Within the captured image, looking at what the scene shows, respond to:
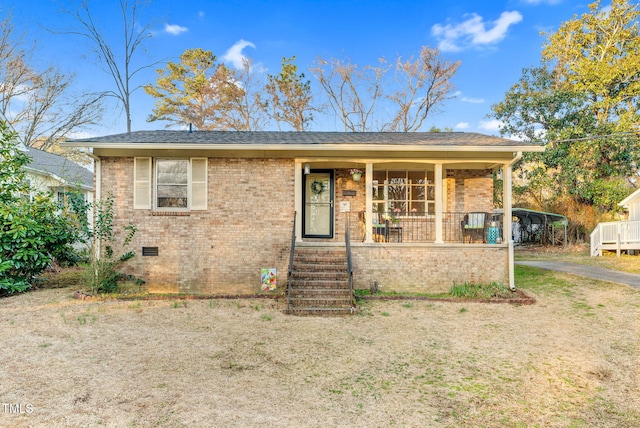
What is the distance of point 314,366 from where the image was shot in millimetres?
4512

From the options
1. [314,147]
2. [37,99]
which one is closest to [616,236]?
[314,147]

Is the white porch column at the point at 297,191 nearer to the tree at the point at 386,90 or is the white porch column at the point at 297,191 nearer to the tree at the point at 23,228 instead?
the tree at the point at 23,228

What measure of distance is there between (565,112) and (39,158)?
27043 millimetres

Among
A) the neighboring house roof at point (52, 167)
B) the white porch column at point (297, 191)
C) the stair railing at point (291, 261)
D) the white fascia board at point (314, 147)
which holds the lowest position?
the stair railing at point (291, 261)

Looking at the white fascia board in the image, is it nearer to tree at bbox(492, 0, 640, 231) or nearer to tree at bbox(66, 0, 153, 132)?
tree at bbox(66, 0, 153, 132)

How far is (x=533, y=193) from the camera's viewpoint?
22062 mm

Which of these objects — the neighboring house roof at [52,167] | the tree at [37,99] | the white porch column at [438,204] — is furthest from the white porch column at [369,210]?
the tree at [37,99]

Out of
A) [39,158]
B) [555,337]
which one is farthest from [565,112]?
[39,158]

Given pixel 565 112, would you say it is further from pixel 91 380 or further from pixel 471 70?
pixel 91 380

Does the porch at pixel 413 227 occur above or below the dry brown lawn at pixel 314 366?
above

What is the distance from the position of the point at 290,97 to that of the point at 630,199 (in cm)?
1965

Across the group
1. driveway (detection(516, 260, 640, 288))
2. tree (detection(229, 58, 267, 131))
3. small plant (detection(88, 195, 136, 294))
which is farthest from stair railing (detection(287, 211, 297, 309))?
tree (detection(229, 58, 267, 131))

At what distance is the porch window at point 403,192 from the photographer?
1028cm

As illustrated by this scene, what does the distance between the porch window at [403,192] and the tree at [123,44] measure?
15788mm
